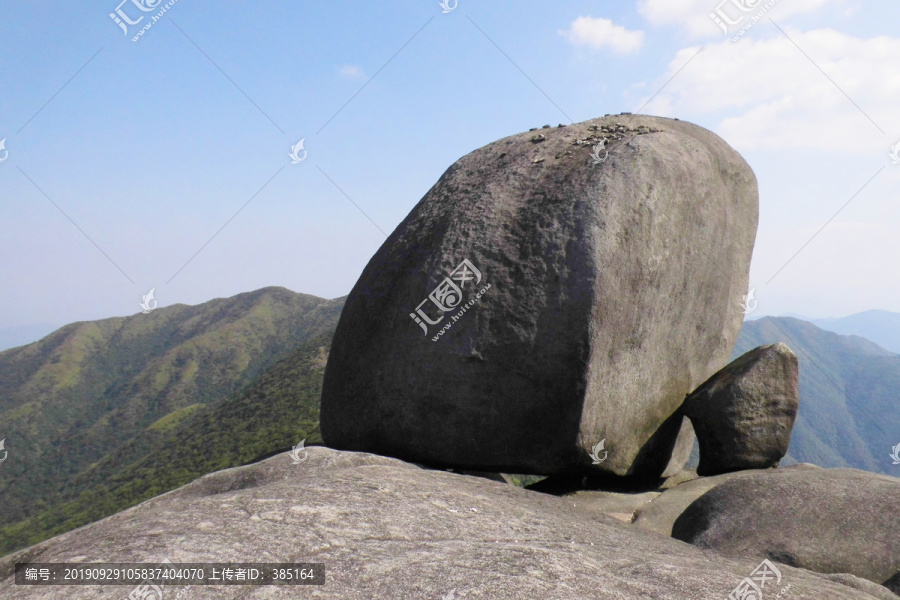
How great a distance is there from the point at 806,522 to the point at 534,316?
3.50 metres

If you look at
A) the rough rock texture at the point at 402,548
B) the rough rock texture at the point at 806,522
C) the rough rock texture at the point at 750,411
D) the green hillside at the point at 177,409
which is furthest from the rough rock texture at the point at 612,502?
the green hillside at the point at 177,409

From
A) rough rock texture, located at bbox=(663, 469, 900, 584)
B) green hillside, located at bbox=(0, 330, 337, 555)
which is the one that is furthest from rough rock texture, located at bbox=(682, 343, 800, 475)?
green hillside, located at bbox=(0, 330, 337, 555)

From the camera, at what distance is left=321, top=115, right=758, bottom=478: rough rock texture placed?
758cm

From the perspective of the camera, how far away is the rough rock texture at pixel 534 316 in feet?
24.9

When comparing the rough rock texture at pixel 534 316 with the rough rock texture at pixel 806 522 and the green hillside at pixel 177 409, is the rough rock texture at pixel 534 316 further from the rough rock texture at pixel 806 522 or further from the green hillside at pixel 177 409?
the green hillside at pixel 177 409

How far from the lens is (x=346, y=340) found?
28.5ft

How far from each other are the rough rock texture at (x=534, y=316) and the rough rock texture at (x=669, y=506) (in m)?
0.60

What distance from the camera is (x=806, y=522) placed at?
6.21 meters

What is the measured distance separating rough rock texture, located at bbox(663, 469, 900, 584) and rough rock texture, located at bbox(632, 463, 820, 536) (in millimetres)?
365

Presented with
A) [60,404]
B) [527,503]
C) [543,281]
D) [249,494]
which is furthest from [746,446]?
[60,404]

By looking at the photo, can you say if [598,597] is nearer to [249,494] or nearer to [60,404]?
[249,494]

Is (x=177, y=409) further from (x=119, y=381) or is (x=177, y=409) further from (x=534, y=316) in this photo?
(x=534, y=316)

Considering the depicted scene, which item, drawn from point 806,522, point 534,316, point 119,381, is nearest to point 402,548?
point 534,316

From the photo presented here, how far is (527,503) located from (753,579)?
2106mm
